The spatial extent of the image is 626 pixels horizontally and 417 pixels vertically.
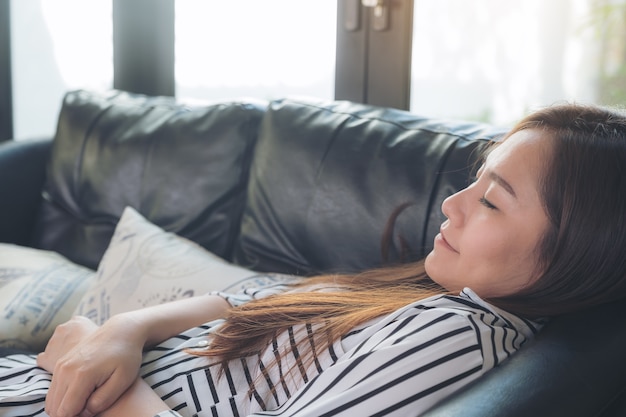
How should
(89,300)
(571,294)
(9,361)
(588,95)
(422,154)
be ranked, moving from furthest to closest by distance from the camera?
1. (588,95)
2. (89,300)
3. (422,154)
4. (9,361)
5. (571,294)

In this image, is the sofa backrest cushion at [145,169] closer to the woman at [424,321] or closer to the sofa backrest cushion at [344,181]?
the sofa backrest cushion at [344,181]

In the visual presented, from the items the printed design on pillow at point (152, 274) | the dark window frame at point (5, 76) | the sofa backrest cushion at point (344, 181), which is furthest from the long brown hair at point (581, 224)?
the dark window frame at point (5, 76)

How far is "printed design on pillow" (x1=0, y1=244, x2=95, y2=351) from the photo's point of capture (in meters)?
1.67

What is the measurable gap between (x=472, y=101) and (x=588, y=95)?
0.31 m

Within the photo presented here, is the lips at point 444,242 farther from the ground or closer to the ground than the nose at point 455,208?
closer to the ground

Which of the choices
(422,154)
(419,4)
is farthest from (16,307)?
(419,4)

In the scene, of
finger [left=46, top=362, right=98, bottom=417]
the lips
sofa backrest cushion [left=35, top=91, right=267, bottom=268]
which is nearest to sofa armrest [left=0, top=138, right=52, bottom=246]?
Answer: sofa backrest cushion [left=35, top=91, right=267, bottom=268]

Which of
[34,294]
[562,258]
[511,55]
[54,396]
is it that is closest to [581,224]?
[562,258]

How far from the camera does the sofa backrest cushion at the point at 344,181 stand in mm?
1483

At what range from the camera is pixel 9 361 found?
1.39 metres

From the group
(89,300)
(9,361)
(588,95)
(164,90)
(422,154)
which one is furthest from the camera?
(164,90)

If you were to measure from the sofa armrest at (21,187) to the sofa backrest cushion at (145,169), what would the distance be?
4cm

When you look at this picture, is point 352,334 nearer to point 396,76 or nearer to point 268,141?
point 268,141

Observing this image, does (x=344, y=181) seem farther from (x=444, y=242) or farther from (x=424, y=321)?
(x=424, y=321)
